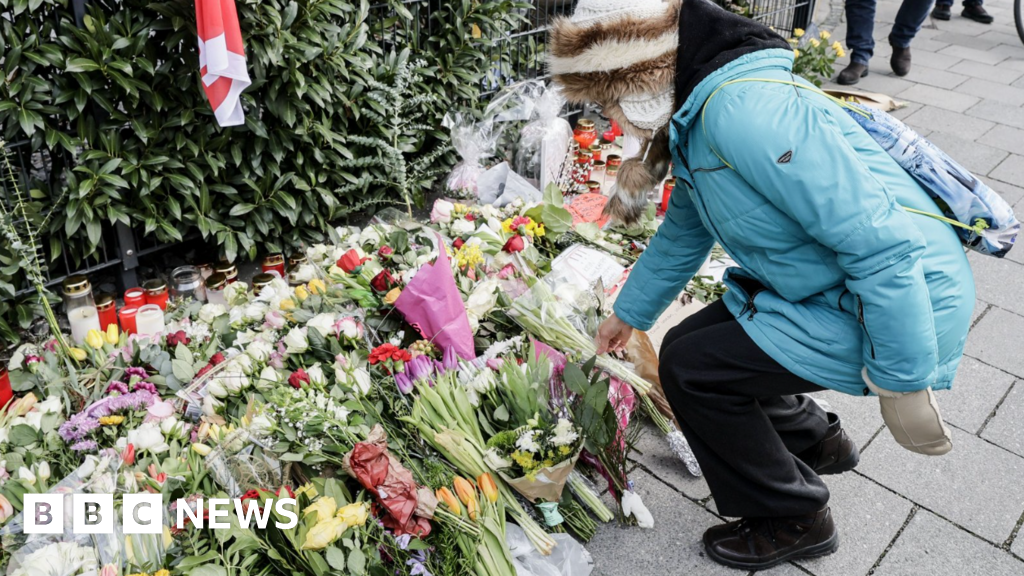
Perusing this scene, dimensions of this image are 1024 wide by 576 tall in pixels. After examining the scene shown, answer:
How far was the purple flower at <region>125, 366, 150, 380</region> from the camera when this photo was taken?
8.54ft

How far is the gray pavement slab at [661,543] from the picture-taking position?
7.93ft

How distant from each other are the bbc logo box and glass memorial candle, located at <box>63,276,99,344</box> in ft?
A: 4.39

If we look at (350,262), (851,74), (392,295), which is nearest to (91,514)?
(392,295)

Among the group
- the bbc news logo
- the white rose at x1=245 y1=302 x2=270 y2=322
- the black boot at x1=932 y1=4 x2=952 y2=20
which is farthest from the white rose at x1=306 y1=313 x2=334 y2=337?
the black boot at x1=932 y1=4 x2=952 y2=20

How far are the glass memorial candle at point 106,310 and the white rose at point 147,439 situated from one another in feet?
4.18

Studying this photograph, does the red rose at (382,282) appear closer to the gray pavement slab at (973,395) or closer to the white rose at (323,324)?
the white rose at (323,324)

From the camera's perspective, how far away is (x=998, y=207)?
200 cm

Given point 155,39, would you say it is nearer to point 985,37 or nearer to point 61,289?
point 61,289

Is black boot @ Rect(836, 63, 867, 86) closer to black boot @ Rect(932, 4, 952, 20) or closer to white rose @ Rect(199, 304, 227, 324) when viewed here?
black boot @ Rect(932, 4, 952, 20)

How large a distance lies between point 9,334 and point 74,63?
3.42 feet

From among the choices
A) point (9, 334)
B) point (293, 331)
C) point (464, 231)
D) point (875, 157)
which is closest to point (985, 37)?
point (464, 231)

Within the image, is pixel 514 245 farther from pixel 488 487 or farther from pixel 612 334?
pixel 488 487

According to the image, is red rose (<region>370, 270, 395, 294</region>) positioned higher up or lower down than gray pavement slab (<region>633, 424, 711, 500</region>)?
higher up

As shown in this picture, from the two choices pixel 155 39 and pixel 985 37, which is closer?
pixel 155 39
